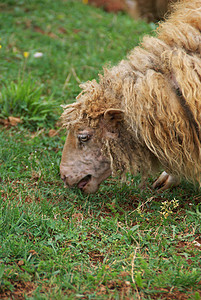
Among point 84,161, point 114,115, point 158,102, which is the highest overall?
point 158,102

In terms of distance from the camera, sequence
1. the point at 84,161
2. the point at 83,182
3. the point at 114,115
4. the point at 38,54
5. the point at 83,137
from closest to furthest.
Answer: the point at 114,115
the point at 83,137
the point at 84,161
the point at 83,182
the point at 38,54

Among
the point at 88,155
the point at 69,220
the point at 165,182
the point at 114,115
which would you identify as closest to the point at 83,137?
the point at 88,155

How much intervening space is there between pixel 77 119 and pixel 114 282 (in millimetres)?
1313

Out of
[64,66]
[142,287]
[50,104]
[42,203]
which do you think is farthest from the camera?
[64,66]

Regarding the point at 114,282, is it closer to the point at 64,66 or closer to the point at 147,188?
the point at 147,188

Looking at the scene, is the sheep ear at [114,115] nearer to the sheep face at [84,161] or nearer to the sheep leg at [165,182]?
the sheep face at [84,161]

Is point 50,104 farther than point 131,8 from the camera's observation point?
No

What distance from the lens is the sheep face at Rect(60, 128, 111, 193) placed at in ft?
11.1

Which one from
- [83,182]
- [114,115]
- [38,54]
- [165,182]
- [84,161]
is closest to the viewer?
[114,115]

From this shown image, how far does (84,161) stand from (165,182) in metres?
→ 0.97

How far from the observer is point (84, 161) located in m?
3.48

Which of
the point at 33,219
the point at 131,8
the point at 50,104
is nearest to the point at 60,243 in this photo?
the point at 33,219

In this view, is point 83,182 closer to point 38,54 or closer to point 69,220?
point 69,220

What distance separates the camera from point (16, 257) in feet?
9.67
